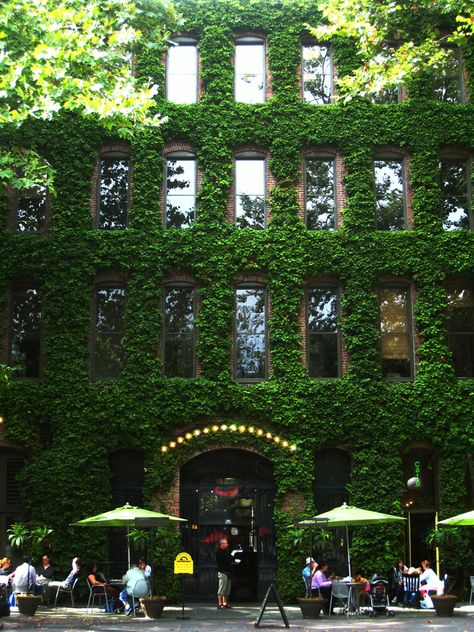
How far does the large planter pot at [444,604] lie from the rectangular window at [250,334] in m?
8.01

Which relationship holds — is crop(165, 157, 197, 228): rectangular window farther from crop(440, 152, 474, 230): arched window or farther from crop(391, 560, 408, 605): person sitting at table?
crop(391, 560, 408, 605): person sitting at table

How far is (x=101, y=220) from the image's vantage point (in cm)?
2672

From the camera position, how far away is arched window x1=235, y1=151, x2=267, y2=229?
26875mm

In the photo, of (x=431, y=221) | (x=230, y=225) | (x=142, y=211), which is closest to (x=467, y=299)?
(x=431, y=221)

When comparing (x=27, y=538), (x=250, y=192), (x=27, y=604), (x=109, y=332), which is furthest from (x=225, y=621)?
(x=250, y=192)

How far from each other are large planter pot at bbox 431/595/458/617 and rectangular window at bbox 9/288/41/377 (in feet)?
40.9

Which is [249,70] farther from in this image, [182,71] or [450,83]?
[450,83]

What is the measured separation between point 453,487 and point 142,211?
463 inches

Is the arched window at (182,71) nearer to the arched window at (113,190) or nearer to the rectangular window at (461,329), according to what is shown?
the arched window at (113,190)

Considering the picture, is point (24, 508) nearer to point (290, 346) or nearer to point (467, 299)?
point (290, 346)

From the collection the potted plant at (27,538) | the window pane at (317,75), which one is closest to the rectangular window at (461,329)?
the window pane at (317,75)

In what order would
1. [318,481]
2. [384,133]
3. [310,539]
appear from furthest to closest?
[384,133] → [318,481] → [310,539]

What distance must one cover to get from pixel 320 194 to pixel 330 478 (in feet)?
27.5

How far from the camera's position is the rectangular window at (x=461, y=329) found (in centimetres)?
2634
